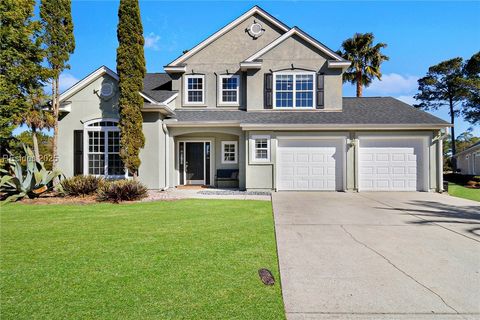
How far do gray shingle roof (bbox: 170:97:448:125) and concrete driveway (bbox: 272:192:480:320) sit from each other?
5.87 metres

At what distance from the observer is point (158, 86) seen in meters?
17.4

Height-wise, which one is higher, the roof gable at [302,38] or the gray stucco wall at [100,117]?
the roof gable at [302,38]

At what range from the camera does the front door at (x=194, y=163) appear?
15602 millimetres

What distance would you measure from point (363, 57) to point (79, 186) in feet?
77.0

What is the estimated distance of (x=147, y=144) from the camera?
13.2 metres

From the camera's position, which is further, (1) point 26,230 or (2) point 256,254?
(1) point 26,230

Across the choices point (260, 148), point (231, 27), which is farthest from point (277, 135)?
point (231, 27)

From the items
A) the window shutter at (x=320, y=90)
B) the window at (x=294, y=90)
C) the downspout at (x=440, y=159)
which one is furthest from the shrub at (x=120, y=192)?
the downspout at (x=440, y=159)

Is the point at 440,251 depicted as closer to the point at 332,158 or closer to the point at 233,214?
the point at 233,214

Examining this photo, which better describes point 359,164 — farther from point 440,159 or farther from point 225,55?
point 225,55

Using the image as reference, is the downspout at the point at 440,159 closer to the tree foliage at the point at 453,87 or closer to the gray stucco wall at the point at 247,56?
the gray stucco wall at the point at 247,56

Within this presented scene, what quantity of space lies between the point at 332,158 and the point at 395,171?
3096 millimetres

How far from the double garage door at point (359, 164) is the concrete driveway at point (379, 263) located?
4.76m

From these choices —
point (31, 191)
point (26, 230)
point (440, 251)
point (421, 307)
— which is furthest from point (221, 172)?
point (421, 307)
